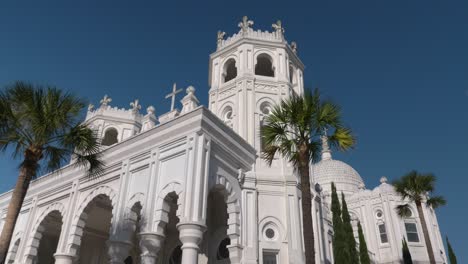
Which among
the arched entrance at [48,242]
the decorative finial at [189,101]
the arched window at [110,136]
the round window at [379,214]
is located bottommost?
the arched entrance at [48,242]

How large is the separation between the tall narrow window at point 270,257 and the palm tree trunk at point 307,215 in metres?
8.25

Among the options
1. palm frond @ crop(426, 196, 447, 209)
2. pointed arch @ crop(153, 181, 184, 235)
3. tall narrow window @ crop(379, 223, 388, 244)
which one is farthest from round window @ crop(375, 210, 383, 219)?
pointed arch @ crop(153, 181, 184, 235)

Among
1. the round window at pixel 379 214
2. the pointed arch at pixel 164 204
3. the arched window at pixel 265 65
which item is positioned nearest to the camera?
the pointed arch at pixel 164 204

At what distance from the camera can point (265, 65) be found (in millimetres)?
30172

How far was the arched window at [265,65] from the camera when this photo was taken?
1105 inches

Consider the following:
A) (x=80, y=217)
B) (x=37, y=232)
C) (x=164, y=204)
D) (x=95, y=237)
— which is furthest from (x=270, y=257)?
(x=37, y=232)

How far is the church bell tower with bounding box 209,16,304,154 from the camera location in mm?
24672

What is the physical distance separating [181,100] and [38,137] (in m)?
9.41

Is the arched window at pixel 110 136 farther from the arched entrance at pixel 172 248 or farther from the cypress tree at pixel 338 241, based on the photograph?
the cypress tree at pixel 338 241

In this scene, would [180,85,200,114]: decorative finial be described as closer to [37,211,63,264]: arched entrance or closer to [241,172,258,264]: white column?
[241,172,258,264]: white column

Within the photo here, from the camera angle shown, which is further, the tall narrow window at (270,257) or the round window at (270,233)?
the round window at (270,233)

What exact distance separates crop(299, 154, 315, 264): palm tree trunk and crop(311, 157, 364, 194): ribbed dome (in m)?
39.5

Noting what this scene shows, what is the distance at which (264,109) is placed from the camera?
25.4 m

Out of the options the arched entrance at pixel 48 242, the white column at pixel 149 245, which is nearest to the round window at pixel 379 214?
the arched entrance at pixel 48 242
